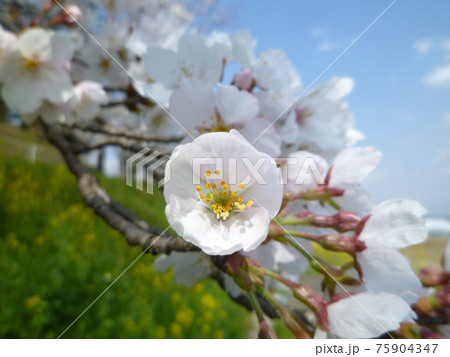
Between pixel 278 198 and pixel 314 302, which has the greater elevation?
pixel 278 198

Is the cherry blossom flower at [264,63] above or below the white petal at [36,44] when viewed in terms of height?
below

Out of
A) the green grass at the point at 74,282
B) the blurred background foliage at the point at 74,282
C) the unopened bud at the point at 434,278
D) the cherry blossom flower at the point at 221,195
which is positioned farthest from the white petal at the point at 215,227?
the green grass at the point at 74,282

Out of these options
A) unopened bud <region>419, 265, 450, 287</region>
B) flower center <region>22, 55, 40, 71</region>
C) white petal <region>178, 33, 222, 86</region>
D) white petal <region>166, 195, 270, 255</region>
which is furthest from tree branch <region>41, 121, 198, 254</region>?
unopened bud <region>419, 265, 450, 287</region>

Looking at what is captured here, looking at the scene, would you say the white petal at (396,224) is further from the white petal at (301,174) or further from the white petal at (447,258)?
the white petal at (447,258)

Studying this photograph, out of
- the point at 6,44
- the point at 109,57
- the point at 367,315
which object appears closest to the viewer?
the point at 367,315

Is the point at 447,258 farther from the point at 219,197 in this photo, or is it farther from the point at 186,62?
the point at 186,62

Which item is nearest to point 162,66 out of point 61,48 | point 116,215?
point 116,215

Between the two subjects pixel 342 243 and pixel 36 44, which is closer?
pixel 342 243
